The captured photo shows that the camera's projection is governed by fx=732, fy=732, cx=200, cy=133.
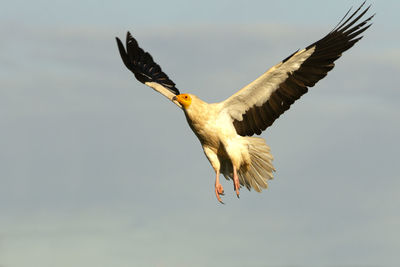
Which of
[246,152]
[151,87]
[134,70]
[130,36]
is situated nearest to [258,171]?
[246,152]

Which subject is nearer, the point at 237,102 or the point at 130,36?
the point at 237,102

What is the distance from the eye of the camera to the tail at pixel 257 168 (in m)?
13.9

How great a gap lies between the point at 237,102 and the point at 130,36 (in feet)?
14.9

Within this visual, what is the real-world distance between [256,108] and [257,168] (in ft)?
3.98

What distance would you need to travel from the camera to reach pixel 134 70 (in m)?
16.3

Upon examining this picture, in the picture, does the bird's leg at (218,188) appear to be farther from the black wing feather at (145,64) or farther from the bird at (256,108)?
the black wing feather at (145,64)

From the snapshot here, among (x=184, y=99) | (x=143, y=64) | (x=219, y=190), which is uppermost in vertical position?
(x=143, y=64)

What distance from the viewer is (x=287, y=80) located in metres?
13.5

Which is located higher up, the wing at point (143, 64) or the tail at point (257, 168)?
the wing at point (143, 64)

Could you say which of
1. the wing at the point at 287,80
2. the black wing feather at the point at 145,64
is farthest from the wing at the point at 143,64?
the wing at the point at 287,80

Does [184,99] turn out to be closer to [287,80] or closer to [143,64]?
[287,80]

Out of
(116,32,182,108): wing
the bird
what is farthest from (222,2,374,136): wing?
(116,32,182,108): wing

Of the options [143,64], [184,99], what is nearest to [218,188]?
[184,99]

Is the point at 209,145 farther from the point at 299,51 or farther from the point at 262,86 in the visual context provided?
the point at 299,51
